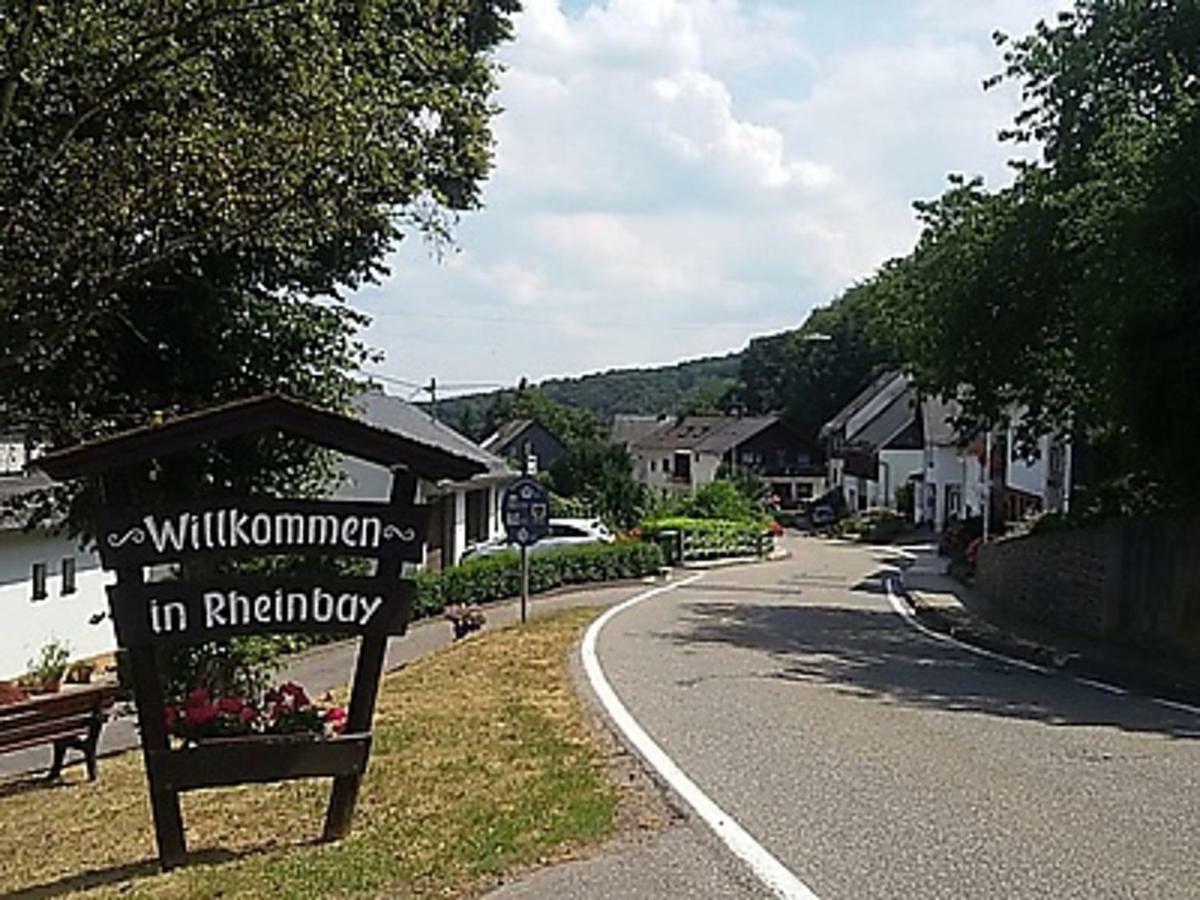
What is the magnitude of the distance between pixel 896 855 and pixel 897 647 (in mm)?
16111

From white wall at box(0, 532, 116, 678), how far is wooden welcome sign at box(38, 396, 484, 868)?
1615 cm

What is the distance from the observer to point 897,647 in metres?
23.8

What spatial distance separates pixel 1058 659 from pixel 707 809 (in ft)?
45.6

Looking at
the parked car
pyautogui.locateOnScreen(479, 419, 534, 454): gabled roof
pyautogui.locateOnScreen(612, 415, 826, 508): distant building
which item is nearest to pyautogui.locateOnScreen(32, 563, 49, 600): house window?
the parked car

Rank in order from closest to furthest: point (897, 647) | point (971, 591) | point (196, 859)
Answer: point (196, 859), point (897, 647), point (971, 591)

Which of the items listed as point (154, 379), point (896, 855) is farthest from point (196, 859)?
point (154, 379)

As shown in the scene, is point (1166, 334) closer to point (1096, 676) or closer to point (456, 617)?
point (1096, 676)

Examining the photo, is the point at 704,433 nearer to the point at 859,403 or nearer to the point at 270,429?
the point at 859,403

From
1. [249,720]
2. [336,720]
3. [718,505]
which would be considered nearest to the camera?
[249,720]

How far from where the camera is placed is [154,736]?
8938mm

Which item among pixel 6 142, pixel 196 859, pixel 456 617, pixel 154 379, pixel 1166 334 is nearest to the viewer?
pixel 196 859

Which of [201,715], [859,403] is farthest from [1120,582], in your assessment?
[859,403]

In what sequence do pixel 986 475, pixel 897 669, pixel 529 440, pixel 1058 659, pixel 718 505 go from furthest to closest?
1. pixel 529 440
2. pixel 718 505
3. pixel 986 475
4. pixel 1058 659
5. pixel 897 669

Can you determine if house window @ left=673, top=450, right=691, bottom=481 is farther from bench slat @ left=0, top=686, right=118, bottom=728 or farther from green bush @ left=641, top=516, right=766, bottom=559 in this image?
bench slat @ left=0, top=686, right=118, bottom=728
